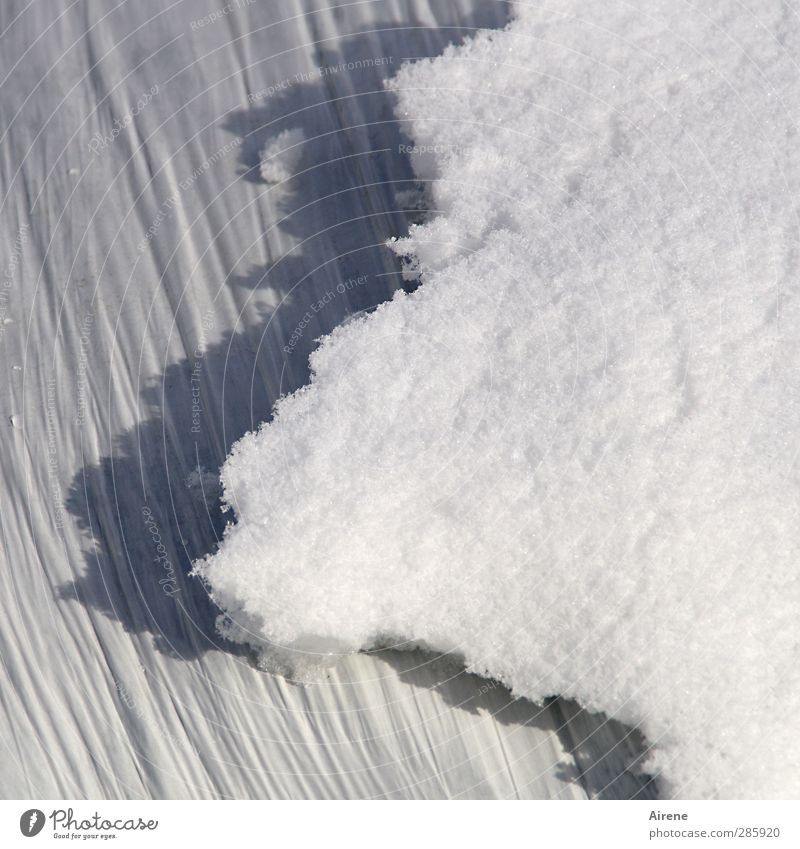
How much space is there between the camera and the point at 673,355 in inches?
54.5

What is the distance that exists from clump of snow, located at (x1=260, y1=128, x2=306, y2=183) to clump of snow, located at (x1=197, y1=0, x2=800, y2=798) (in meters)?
0.44

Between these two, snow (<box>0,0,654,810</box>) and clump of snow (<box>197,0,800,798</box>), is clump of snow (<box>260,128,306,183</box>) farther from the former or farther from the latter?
clump of snow (<box>197,0,800,798</box>)

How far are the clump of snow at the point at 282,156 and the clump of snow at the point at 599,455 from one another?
0.44 meters

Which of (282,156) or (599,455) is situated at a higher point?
(282,156)

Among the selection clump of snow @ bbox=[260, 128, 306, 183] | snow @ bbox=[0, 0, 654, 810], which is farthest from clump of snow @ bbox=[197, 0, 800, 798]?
clump of snow @ bbox=[260, 128, 306, 183]

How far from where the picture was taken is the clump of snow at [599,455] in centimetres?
136

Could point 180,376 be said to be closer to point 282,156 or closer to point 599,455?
point 282,156

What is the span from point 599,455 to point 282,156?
37.5 inches

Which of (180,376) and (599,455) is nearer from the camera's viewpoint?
(599,455)

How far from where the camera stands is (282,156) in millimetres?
1666

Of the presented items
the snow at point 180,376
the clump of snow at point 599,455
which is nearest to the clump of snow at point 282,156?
the snow at point 180,376

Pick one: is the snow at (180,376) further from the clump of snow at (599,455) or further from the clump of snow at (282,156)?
the clump of snow at (599,455)

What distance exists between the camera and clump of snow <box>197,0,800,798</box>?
53.6 inches

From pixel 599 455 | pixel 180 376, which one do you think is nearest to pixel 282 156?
pixel 180 376
